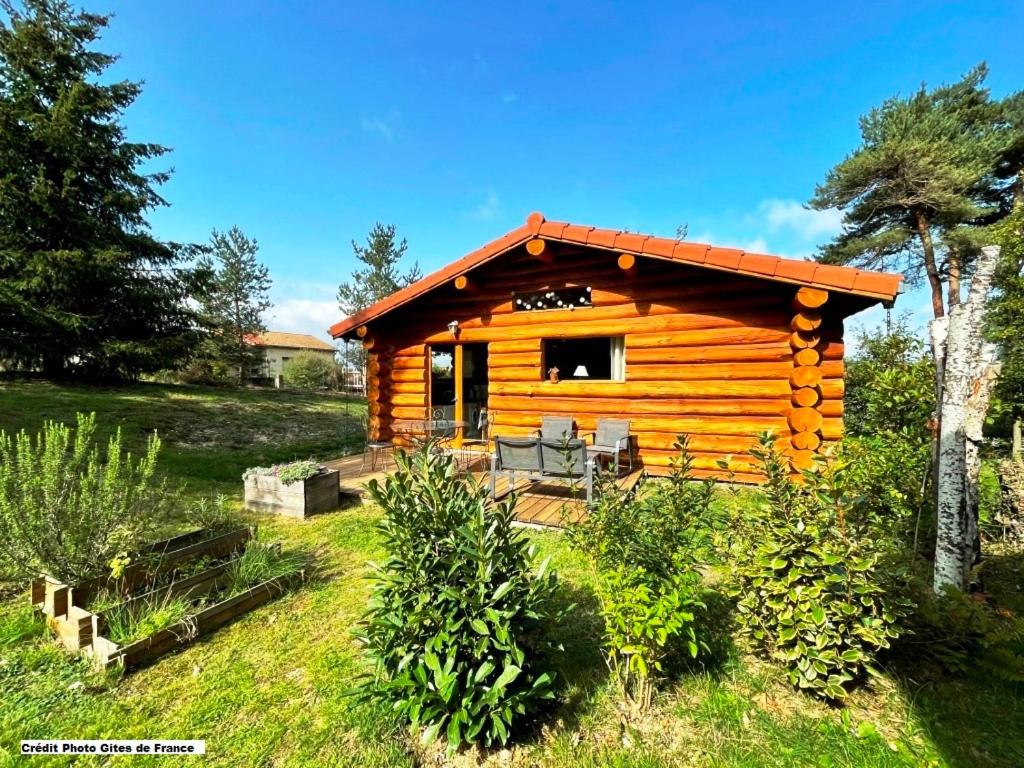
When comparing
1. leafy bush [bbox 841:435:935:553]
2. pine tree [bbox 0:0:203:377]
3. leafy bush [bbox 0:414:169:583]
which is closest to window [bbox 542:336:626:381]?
leafy bush [bbox 841:435:935:553]

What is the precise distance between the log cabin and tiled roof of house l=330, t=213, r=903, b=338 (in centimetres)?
2

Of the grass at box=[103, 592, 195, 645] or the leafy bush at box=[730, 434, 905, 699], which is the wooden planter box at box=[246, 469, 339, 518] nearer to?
the grass at box=[103, 592, 195, 645]

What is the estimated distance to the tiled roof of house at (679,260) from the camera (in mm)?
4648

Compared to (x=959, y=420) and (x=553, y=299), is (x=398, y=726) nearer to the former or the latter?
(x=959, y=420)

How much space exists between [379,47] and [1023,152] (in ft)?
64.0

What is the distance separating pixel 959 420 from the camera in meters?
2.40

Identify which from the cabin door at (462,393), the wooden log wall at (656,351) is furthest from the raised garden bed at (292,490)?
the cabin door at (462,393)

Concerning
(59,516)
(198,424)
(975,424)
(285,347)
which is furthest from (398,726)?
(285,347)

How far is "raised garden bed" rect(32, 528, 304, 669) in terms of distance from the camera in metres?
2.42

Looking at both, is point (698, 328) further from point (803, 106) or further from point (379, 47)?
point (803, 106)

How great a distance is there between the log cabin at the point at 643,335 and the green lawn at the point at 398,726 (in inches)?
114

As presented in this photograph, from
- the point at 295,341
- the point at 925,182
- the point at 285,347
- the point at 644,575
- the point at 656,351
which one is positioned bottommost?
the point at 644,575

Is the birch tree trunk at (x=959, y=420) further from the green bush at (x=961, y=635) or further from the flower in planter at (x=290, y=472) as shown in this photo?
the flower in planter at (x=290, y=472)

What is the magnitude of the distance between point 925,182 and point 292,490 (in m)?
18.2
